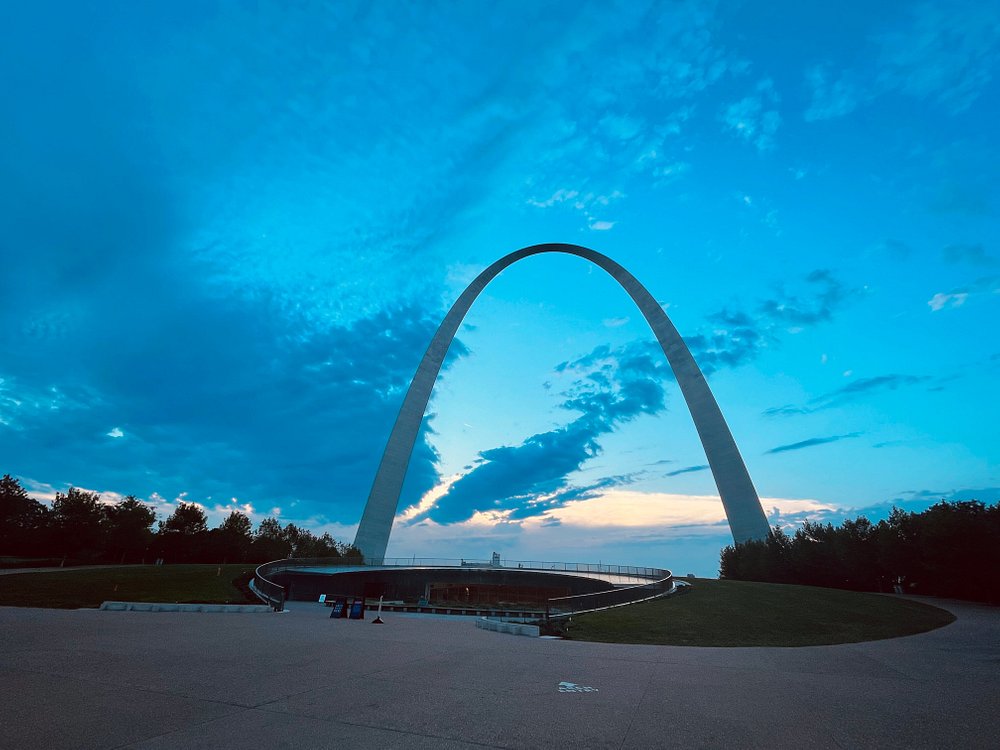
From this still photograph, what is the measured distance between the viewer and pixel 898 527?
34.1 m

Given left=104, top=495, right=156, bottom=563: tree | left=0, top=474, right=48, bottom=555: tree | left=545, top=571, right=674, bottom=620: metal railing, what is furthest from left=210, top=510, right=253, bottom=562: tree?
left=545, top=571, right=674, bottom=620: metal railing

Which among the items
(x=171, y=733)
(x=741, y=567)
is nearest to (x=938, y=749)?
(x=171, y=733)

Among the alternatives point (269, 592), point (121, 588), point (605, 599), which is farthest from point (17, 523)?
point (605, 599)

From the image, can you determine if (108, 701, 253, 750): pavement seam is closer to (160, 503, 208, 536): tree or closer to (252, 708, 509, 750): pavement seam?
(252, 708, 509, 750): pavement seam

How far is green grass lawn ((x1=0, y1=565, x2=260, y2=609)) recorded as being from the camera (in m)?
24.9

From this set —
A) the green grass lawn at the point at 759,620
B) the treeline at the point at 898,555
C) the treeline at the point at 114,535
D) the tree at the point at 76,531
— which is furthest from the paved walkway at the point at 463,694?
the tree at the point at 76,531

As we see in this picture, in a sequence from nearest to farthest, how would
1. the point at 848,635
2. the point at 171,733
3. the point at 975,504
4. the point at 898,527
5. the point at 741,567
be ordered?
1. the point at 171,733
2. the point at 848,635
3. the point at 975,504
4. the point at 898,527
5. the point at 741,567

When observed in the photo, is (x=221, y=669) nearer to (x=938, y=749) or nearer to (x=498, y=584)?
(x=938, y=749)

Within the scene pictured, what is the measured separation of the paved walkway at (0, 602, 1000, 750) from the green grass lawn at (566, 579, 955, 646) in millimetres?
2940

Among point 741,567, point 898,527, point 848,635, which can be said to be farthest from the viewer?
point 741,567

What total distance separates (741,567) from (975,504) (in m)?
18.2

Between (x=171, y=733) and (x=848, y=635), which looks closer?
(x=171, y=733)

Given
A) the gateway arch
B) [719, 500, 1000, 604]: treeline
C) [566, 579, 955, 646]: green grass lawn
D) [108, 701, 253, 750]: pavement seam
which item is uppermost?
the gateway arch

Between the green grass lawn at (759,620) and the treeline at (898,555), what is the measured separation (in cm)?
495
